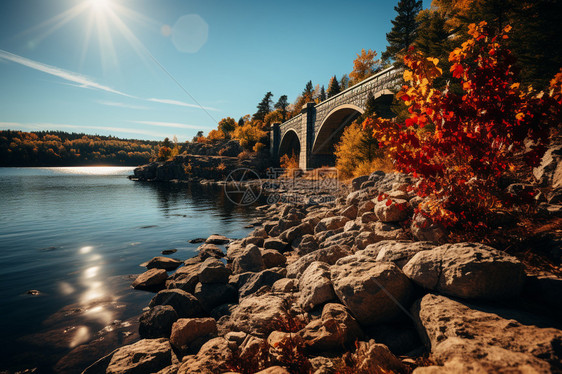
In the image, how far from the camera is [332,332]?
112 inches

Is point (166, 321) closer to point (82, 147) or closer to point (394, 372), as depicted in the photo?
point (394, 372)

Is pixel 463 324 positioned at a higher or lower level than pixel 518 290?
lower

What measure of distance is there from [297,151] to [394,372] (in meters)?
51.4

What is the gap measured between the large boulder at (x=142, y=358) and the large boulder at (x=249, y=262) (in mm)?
2872

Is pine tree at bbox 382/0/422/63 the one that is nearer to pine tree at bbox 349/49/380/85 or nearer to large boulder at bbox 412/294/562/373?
pine tree at bbox 349/49/380/85

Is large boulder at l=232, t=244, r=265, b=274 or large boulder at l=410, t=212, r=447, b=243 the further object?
large boulder at l=232, t=244, r=265, b=274

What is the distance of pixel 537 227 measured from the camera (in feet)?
12.1

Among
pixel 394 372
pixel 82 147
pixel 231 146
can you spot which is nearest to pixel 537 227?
pixel 394 372

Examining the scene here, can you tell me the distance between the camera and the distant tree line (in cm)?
11500

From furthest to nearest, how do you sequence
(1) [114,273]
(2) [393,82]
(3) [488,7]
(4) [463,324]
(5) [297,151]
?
(5) [297,151]
(2) [393,82]
(3) [488,7]
(1) [114,273]
(4) [463,324]

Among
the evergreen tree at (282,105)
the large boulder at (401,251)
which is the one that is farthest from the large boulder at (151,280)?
the evergreen tree at (282,105)

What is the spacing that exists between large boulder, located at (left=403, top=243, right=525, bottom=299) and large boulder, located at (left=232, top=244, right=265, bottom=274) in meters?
4.46

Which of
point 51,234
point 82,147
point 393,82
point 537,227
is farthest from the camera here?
point 82,147

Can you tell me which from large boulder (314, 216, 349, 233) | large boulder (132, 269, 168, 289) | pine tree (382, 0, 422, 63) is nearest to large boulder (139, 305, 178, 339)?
large boulder (132, 269, 168, 289)
